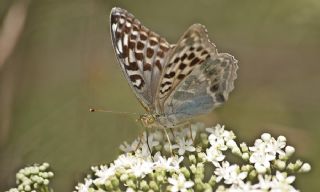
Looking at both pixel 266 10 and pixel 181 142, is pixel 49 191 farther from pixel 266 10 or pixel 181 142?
pixel 266 10

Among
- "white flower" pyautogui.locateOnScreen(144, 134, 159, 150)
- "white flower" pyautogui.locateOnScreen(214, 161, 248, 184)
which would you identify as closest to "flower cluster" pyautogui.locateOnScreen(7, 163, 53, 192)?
"white flower" pyautogui.locateOnScreen(144, 134, 159, 150)

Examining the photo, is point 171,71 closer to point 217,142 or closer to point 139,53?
point 139,53

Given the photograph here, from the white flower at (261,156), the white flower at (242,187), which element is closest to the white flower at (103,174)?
the white flower at (242,187)

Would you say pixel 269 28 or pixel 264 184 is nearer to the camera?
pixel 264 184

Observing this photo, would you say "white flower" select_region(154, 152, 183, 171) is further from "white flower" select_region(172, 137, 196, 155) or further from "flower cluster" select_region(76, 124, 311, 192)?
"white flower" select_region(172, 137, 196, 155)

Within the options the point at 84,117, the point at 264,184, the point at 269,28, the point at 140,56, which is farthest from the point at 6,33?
the point at 264,184

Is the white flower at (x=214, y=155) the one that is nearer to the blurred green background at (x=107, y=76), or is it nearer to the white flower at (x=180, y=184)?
the white flower at (x=180, y=184)
